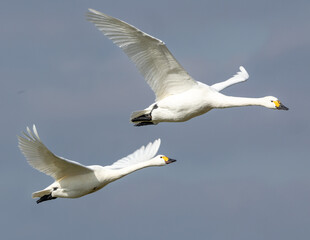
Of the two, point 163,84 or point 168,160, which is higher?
point 163,84

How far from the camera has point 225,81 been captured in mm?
35906

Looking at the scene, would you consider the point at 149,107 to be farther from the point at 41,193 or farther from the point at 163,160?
the point at 41,193

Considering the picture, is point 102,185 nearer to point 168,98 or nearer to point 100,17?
point 168,98

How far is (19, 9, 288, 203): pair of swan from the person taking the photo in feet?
95.7

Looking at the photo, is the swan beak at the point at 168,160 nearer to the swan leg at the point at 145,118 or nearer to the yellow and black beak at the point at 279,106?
the swan leg at the point at 145,118

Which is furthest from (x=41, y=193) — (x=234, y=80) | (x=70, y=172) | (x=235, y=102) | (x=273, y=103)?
(x=234, y=80)

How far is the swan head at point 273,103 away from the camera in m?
30.8

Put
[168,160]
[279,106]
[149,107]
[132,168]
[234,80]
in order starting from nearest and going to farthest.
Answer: [279,106], [149,107], [132,168], [168,160], [234,80]

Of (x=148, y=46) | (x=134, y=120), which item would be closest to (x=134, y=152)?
(x=134, y=120)

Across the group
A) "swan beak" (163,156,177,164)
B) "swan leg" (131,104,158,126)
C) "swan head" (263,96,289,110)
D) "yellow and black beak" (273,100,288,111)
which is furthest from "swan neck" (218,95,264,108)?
"swan beak" (163,156,177,164)

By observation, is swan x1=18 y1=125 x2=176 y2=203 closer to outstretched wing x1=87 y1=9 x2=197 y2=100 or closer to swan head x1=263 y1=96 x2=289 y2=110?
outstretched wing x1=87 y1=9 x2=197 y2=100

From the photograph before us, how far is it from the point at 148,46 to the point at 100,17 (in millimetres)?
1443

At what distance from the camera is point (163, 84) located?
101 feet

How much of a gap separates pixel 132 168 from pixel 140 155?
2273 mm
